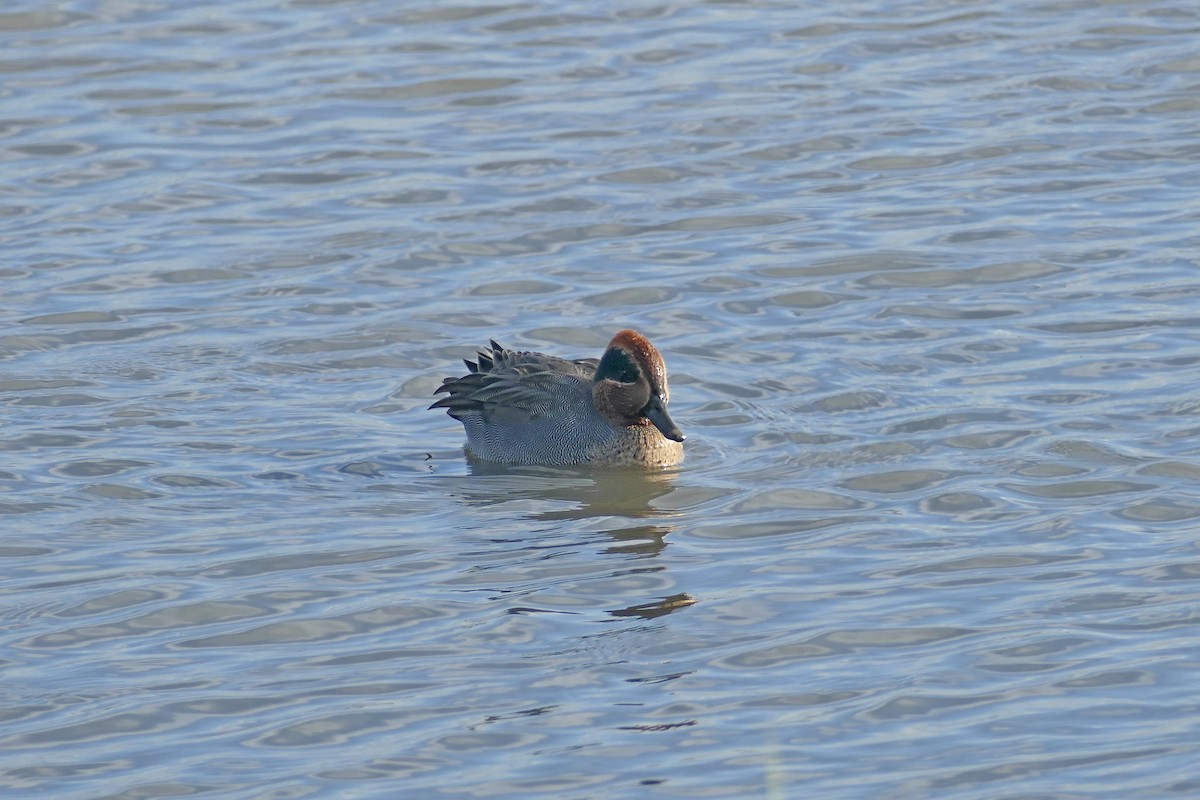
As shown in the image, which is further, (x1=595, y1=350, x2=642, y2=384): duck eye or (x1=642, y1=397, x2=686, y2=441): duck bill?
(x1=595, y1=350, x2=642, y2=384): duck eye

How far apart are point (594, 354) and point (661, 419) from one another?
7.68 ft

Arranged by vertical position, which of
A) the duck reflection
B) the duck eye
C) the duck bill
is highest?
the duck eye

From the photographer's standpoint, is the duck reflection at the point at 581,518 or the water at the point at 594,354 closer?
the water at the point at 594,354

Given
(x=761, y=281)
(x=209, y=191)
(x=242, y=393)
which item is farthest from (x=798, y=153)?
(x=242, y=393)

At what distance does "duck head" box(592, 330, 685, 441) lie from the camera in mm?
11742

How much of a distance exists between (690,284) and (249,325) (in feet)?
9.86

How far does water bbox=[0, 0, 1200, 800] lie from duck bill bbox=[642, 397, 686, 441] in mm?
258

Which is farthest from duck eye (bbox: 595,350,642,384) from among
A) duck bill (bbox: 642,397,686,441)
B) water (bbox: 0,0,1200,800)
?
water (bbox: 0,0,1200,800)

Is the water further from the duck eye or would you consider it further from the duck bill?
the duck eye

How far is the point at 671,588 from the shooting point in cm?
954

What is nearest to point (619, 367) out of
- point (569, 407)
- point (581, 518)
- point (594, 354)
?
point (569, 407)

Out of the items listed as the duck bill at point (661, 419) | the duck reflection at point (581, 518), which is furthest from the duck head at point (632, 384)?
the duck reflection at point (581, 518)

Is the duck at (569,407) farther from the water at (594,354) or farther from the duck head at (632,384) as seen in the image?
the water at (594,354)

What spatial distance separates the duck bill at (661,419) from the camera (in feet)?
37.4
